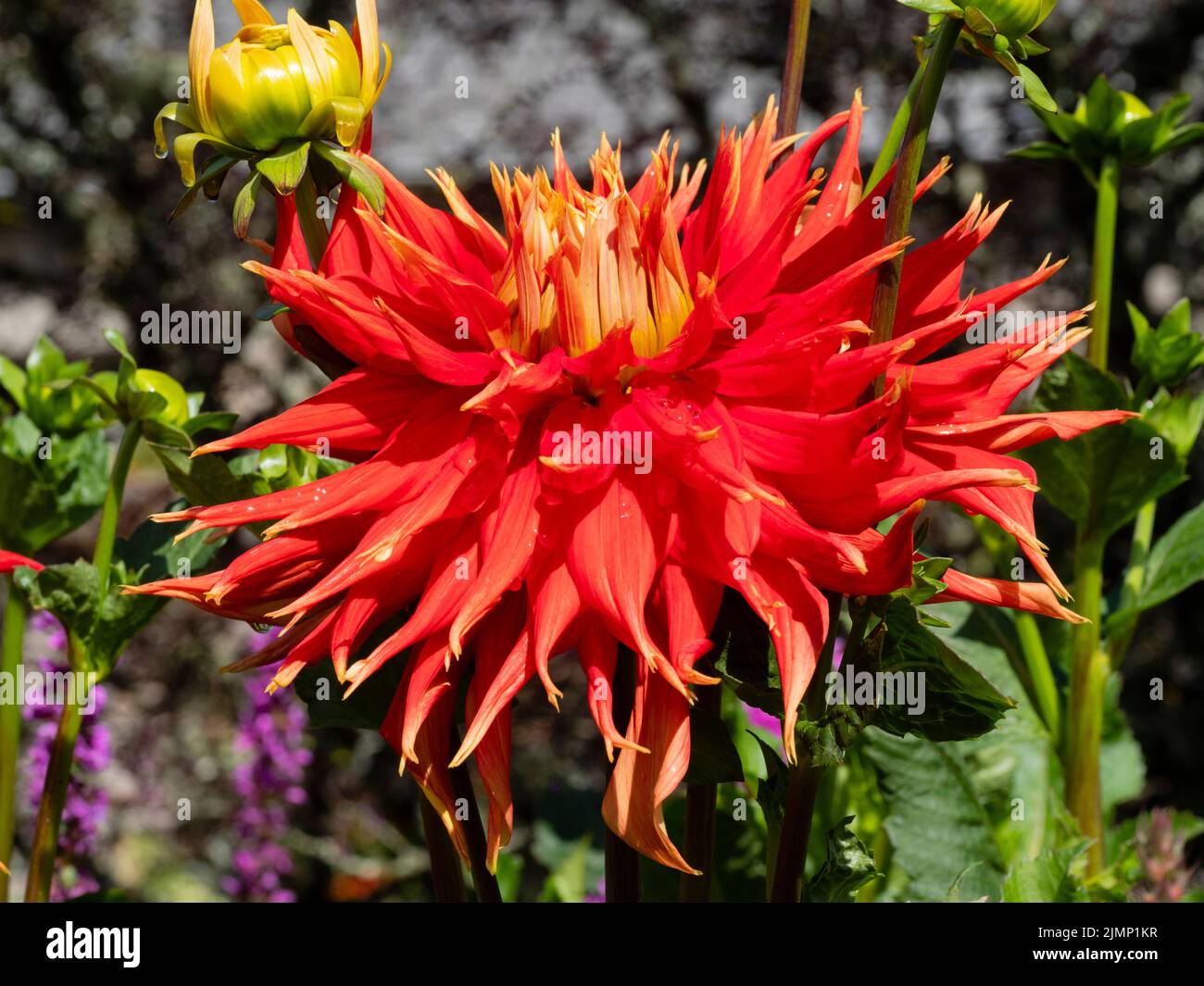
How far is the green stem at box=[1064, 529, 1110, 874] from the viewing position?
2.20ft

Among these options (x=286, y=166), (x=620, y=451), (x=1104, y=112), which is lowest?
(x=620, y=451)

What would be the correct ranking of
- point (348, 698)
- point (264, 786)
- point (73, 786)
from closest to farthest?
point (348, 698) → point (73, 786) → point (264, 786)

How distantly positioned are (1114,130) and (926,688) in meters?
0.37

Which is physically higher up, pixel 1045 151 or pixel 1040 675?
pixel 1045 151

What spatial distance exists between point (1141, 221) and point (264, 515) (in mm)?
1647

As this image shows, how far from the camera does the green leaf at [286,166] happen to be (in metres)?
0.42

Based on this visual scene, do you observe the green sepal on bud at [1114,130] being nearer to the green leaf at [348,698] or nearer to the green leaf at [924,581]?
the green leaf at [924,581]

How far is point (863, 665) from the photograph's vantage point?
1.41ft

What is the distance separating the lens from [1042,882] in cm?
57

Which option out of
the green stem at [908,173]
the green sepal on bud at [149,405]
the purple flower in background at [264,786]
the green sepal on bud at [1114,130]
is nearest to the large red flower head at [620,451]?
the green stem at [908,173]

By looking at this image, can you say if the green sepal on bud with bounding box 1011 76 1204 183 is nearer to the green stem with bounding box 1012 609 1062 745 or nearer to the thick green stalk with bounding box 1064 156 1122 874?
the thick green stalk with bounding box 1064 156 1122 874

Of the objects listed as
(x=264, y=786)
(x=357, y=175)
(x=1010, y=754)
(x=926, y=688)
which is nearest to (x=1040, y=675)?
(x=1010, y=754)

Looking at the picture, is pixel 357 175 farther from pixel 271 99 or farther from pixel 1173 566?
pixel 1173 566

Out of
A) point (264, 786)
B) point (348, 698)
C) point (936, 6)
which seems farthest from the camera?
point (264, 786)
